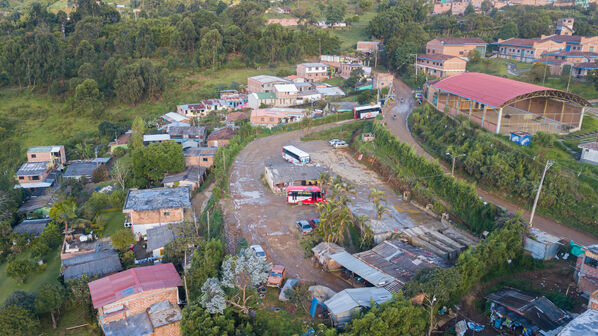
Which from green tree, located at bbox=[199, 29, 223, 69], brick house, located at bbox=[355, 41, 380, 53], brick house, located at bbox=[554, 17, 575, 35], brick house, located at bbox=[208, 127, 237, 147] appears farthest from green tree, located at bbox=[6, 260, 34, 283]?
brick house, located at bbox=[554, 17, 575, 35]

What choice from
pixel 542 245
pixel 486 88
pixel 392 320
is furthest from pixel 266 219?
pixel 486 88

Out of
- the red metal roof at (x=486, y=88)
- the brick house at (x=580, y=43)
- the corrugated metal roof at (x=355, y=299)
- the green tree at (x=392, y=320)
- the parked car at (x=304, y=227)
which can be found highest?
the brick house at (x=580, y=43)

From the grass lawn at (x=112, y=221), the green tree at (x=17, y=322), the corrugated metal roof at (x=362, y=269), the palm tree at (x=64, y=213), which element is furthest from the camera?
the grass lawn at (x=112, y=221)

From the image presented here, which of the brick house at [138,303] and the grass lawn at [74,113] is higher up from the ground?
the grass lawn at [74,113]

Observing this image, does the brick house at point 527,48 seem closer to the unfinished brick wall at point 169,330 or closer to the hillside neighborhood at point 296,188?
the hillside neighborhood at point 296,188

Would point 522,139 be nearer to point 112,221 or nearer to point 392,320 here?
point 392,320

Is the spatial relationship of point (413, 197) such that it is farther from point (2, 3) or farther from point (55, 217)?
point (2, 3)

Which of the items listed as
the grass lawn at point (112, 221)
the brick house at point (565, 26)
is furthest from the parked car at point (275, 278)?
the brick house at point (565, 26)
